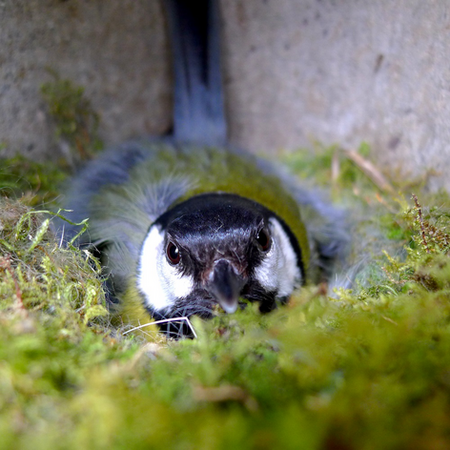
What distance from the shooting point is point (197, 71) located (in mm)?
2154

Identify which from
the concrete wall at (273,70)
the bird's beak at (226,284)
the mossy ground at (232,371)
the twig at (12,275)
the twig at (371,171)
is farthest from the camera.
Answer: the twig at (371,171)

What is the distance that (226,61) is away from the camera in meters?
2.27

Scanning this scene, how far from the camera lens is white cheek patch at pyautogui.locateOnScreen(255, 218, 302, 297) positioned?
1.22m

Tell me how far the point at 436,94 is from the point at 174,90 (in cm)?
134

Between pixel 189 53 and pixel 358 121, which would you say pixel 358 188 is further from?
pixel 189 53

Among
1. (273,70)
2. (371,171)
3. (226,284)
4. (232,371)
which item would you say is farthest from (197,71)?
(232,371)

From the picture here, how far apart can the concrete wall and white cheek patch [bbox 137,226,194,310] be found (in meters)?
0.74

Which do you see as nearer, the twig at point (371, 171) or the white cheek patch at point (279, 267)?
the white cheek patch at point (279, 267)

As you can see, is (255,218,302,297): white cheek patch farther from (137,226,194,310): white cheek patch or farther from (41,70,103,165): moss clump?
(41,70,103,165): moss clump

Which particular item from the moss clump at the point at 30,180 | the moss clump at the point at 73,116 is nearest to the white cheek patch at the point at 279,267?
the moss clump at the point at 30,180

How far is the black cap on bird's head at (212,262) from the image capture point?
3.68 ft

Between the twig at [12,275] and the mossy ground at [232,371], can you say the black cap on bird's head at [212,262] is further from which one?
the twig at [12,275]

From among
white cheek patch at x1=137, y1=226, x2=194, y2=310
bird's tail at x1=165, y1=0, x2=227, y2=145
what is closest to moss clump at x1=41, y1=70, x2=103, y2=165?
bird's tail at x1=165, y1=0, x2=227, y2=145

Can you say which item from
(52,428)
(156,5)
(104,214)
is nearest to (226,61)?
(156,5)
